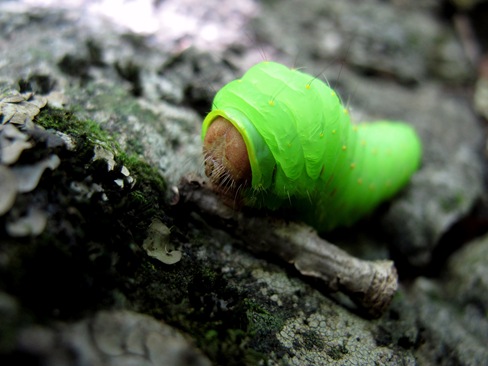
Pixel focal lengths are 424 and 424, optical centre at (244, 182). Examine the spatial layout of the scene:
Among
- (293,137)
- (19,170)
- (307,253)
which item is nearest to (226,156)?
(293,137)

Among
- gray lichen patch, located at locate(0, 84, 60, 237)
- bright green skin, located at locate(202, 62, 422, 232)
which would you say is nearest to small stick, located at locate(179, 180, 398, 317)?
bright green skin, located at locate(202, 62, 422, 232)

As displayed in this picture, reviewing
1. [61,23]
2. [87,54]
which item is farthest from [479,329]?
[61,23]

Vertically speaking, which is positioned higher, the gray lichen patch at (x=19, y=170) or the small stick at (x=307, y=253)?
the gray lichen patch at (x=19, y=170)

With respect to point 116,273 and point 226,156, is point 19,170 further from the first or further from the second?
point 226,156

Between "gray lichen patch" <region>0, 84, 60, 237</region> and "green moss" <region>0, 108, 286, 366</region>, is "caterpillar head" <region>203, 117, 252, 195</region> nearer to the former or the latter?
"green moss" <region>0, 108, 286, 366</region>

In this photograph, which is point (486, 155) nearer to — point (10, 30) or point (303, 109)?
point (303, 109)

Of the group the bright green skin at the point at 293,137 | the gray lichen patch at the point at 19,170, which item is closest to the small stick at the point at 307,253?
the bright green skin at the point at 293,137

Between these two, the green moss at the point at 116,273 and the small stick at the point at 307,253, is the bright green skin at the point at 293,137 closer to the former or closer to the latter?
the small stick at the point at 307,253
